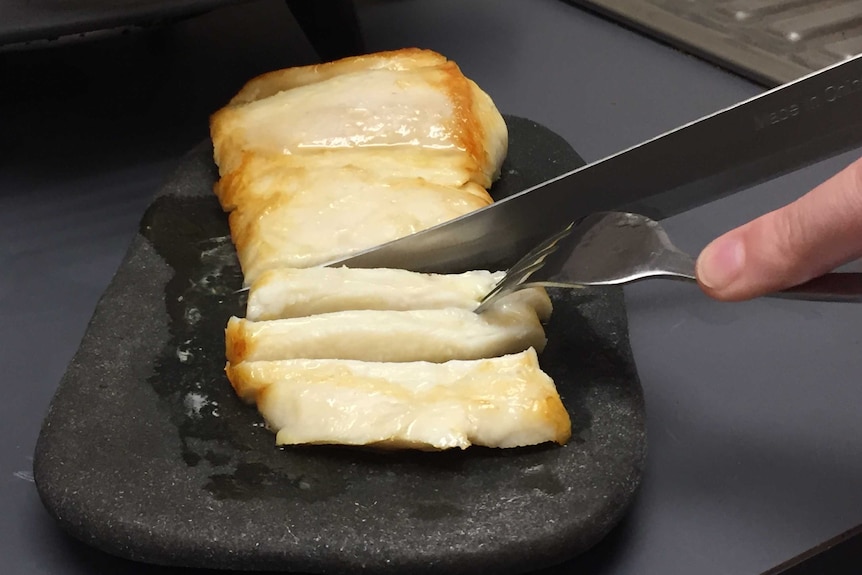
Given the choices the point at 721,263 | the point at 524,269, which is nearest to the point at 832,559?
the point at 721,263

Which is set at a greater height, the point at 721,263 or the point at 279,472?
the point at 721,263

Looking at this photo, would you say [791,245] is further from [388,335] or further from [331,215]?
[331,215]

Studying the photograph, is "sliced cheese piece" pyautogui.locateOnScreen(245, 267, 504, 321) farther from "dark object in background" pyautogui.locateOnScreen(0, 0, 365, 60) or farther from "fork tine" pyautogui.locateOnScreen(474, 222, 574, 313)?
"dark object in background" pyautogui.locateOnScreen(0, 0, 365, 60)

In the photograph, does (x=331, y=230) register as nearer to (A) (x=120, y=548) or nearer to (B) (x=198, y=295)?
(B) (x=198, y=295)

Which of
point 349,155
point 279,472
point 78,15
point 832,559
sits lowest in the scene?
point 832,559

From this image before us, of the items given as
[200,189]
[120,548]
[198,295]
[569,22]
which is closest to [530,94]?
[569,22]

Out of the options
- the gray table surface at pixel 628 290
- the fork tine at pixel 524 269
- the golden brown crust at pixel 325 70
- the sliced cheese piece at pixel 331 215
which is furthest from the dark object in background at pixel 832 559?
the golden brown crust at pixel 325 70
